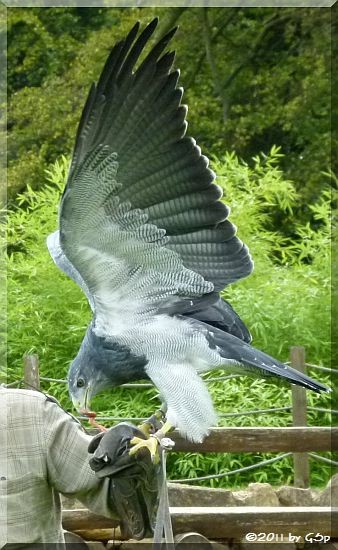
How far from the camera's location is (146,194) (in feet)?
7.92

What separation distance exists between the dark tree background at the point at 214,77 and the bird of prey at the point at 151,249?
466 centimetres

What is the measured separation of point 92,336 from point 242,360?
360 millimetres

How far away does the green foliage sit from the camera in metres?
4.64

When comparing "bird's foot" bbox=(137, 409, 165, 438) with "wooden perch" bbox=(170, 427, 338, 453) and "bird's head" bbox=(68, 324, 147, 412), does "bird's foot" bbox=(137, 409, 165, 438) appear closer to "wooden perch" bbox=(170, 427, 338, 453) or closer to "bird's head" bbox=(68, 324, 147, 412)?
"bird's head" bbox=(68, 324, 147, 412)

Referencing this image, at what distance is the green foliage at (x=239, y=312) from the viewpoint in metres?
4.64

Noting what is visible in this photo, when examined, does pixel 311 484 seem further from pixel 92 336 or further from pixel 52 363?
pixel 92 336

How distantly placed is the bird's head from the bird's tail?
0.19 metres

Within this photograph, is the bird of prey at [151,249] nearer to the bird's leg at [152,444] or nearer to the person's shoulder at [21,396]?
the bird's leg at [152,444]

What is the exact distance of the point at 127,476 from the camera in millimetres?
1960

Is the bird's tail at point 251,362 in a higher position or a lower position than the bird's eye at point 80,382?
higher

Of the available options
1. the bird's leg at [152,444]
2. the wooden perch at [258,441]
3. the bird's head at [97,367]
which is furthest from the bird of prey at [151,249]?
the wooden perch at [258,441]

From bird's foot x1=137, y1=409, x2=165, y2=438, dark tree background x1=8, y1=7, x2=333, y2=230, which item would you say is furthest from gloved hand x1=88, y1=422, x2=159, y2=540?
dark tree background x1=8, y1=7, x2=333, y2=230

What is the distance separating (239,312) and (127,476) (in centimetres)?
295

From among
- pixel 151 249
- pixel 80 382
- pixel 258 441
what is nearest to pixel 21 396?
pixel 80 382
